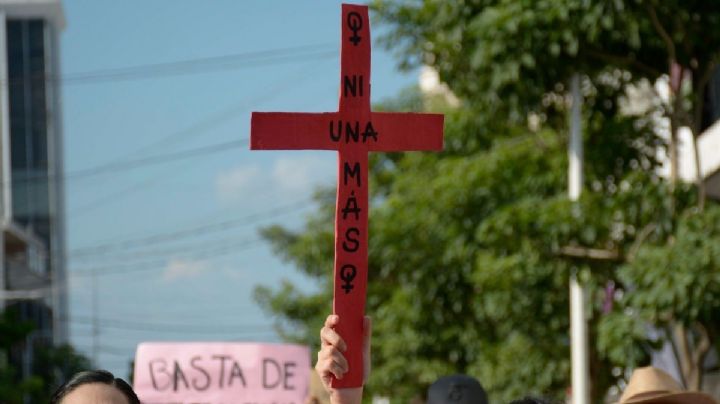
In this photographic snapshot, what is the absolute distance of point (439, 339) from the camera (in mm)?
21531

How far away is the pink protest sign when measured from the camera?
10328mm

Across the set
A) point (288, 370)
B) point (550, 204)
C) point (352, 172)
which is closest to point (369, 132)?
point (352, 172)

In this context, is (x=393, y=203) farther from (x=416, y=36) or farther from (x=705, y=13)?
(x=705, y=13)

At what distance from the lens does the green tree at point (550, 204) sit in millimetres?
12203

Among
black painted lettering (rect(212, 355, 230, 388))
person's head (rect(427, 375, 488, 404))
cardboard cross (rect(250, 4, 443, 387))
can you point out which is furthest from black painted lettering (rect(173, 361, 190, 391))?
cardboard cross (rect(250, 4, 443, 387))

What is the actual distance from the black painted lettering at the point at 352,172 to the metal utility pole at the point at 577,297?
8735 mm

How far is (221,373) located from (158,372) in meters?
0.37

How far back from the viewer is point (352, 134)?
16.8 feet

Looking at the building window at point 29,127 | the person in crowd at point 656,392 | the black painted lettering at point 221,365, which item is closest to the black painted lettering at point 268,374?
the black painted lettering at point 221,365

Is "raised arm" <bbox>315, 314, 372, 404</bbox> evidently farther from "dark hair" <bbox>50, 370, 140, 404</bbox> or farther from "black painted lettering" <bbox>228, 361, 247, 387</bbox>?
"black painted lettering" <bbox>228, 361, 247, 387</bbox>

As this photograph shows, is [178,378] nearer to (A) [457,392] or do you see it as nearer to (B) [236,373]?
(B) [236,373]

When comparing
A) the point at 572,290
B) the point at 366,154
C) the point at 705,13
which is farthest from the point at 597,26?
the point at 366,154

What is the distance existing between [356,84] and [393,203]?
16.6 m

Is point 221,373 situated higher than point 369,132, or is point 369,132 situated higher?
point 369,132
